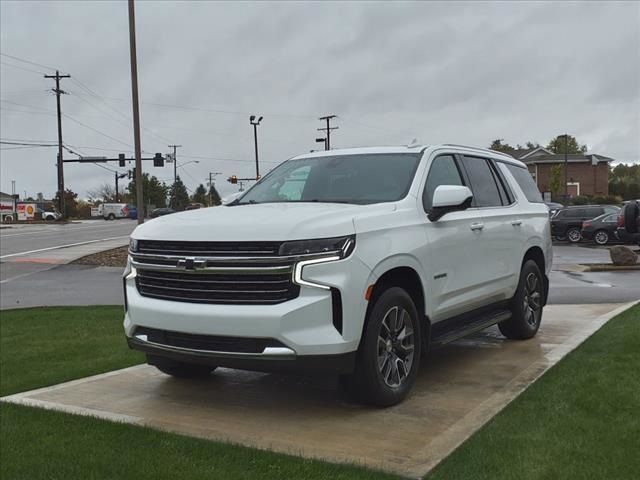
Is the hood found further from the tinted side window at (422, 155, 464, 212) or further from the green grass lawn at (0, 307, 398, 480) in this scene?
the green grass lawn at (0, 307, 398, 480)

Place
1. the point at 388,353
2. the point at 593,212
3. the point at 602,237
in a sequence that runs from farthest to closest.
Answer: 1. the point at 593,212
2. the point at 602,237
3. the point at 388,353

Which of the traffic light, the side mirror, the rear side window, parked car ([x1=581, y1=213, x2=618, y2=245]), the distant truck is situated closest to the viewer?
the side mirror

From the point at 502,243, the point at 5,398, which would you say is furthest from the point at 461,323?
the point at 5,398

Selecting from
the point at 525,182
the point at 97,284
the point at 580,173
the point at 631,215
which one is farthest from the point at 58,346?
the point at 580,173

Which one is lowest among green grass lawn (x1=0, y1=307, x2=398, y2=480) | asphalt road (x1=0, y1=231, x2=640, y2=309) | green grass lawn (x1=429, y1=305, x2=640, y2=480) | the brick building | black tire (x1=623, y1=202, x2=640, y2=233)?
asphalt road (x1=0, y1=231, x2=640, y2=309)

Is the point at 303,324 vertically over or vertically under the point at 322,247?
under

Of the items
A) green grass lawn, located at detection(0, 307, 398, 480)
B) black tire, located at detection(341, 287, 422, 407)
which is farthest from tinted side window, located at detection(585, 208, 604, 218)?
green grass lawn, located at detection(0, 307, 398, 480)

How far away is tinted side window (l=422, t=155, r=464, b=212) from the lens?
5.41m

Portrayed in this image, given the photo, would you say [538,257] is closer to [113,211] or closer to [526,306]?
[526,306]

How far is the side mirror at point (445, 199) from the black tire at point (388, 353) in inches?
29.5

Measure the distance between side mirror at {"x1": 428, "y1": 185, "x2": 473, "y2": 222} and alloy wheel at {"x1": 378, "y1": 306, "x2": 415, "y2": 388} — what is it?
2.89 ft

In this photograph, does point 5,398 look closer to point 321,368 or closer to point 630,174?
point 321,368

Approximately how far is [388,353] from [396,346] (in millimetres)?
102

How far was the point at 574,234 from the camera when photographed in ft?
98.0
